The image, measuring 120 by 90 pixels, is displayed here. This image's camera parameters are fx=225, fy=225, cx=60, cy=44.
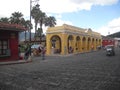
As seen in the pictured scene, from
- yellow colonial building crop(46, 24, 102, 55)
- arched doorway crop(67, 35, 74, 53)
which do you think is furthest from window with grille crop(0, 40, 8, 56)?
arched doorway crop(67, 35, 74, 53)

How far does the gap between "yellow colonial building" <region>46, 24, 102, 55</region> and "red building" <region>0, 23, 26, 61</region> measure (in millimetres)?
16980

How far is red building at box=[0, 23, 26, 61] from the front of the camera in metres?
24.9

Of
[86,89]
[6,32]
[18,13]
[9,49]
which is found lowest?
[86,89]

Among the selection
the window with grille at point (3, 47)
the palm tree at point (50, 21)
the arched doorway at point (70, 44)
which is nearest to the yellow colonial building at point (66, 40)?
the arched doorway at point (70, 44)

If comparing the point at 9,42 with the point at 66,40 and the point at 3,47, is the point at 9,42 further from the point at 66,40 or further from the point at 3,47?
the point at 66,40

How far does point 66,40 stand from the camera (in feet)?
141

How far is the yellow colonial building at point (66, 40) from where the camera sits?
4300 cm

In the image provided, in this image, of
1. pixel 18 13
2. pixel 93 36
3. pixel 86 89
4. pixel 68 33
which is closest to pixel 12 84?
pixel 86 89

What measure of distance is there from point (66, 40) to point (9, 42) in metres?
18.5

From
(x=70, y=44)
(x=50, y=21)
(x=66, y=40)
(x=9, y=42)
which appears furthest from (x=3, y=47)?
(x=50, y=21)

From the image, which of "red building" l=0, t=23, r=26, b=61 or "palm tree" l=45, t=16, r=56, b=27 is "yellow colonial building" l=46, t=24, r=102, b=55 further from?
"palm tree" l=45, t=16, r=56, b=27

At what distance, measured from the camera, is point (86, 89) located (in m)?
10.3

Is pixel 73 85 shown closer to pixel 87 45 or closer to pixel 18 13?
pixel 87 45

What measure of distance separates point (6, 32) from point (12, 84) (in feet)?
48.7
